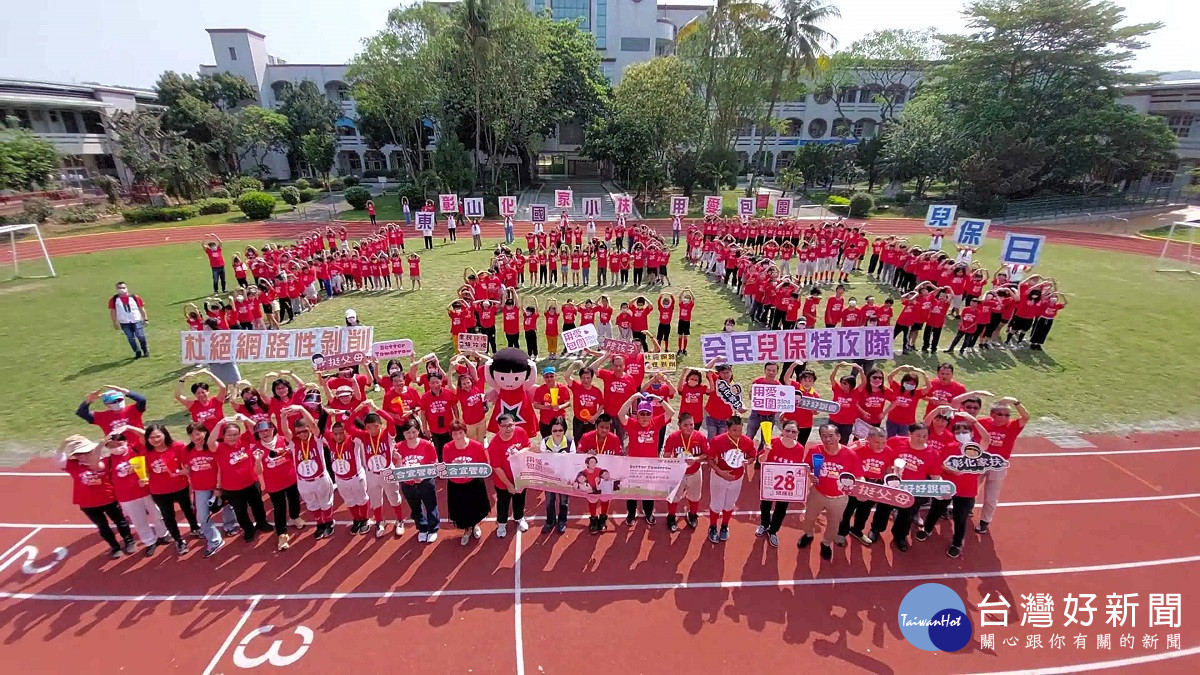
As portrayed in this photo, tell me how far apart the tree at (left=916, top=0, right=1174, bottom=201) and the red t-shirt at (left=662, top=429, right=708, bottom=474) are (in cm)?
3800

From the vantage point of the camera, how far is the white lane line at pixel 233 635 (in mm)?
5457

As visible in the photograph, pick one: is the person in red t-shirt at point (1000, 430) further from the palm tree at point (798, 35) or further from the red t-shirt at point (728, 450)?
the palm tree at point (798, 35)

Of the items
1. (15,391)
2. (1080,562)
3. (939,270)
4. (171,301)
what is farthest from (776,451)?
(171,301)

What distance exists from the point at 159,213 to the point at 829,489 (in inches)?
1619

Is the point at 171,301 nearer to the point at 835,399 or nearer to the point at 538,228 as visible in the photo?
the point at 538,228

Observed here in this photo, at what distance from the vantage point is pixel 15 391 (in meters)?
11.3

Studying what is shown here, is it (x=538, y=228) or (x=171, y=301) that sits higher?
(x=538, y=228)

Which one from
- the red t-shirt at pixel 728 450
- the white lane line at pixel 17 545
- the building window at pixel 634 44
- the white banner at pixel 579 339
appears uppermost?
the building window at pixel 634 44

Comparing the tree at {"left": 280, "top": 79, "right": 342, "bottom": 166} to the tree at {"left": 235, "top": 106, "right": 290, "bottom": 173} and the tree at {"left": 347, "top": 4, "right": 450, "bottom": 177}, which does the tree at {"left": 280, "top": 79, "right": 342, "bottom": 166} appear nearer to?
the tree at {"left": 235, "top": 106, "right": 290, "bottom": 173}

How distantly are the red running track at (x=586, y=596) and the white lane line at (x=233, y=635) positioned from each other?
0.03m

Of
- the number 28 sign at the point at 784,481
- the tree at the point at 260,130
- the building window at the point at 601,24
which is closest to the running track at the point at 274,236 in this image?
the tree at the point at 260,130

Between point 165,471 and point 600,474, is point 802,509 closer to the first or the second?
point 600,474

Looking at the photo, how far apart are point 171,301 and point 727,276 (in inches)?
726

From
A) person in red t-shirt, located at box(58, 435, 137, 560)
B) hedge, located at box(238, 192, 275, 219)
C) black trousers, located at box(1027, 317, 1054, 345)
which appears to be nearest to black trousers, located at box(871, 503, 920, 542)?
black trousers, located at box(1027, 317, 1054, 345)
